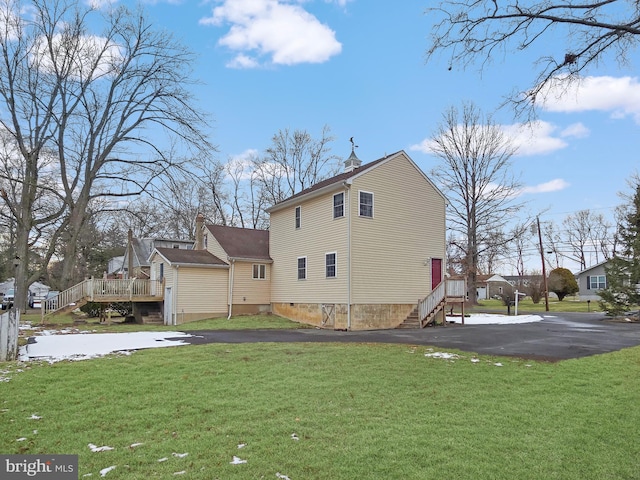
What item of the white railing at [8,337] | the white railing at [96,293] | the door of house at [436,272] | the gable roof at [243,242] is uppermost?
the gable roof at [243,242]

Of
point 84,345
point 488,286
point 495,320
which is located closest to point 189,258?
point 84,345

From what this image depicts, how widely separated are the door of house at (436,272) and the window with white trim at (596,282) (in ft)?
102

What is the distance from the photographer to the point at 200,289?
2247cm

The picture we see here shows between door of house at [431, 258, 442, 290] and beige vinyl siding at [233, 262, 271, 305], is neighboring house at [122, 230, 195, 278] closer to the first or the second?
beige vinyl siding at [233, 262, 271, 305]

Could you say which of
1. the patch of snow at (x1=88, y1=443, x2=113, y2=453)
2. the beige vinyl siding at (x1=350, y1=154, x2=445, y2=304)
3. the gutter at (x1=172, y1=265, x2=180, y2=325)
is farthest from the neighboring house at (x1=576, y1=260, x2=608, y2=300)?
the patch of snow at (x1=88, y1=443, x2=113, y2=453)

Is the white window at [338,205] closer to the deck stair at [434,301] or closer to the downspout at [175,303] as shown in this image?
the deck stair at [434,301]

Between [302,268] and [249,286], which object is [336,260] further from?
[249,286]

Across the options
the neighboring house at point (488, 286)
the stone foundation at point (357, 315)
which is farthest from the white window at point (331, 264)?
the neighboring house at point (488, 286)

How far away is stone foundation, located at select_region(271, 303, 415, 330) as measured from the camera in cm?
1855

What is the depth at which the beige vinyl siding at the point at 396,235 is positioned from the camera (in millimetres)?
18781

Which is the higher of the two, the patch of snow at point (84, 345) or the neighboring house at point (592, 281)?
the neighboring house at point (592, 281)

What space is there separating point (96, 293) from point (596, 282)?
4539cm

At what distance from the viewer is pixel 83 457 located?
4.46m

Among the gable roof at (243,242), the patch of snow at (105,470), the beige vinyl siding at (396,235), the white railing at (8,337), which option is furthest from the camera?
the gable roof at (243,242)
